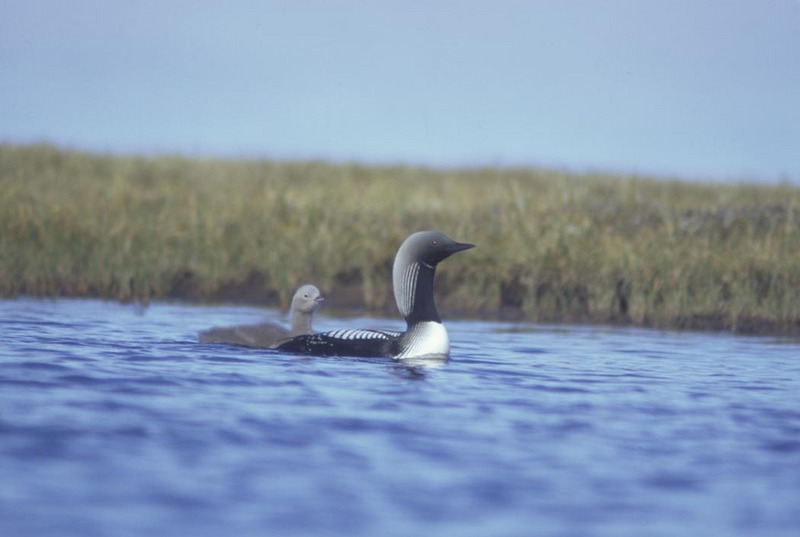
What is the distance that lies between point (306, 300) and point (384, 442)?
333 centimetres

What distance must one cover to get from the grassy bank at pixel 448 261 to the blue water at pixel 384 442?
116 inches

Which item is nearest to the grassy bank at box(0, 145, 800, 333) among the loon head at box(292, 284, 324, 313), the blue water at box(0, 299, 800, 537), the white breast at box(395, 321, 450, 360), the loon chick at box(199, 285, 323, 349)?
the blue water at box(0, 299, 800, 537)

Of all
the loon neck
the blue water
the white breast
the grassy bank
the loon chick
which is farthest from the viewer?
the grassy bank

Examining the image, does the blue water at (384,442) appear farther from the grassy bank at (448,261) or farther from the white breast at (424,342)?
the grassy bank at (448,261)

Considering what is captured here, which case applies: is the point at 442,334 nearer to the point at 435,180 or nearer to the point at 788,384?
the point at 788,384

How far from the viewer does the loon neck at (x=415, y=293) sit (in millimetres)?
8156

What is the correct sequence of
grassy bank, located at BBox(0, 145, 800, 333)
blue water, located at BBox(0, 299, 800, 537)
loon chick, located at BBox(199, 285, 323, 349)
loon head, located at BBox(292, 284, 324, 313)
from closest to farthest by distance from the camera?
blue water, located at BBox(0, 299, 800, 537)
loon chick, located at BBox(199, 285, 323, 349)
loon head, located at BBox(292, 284, 324, 313)
grassy bank, located at BBox(0, 145, 800, 333)

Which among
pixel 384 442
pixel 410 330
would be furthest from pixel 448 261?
pixel 384 442

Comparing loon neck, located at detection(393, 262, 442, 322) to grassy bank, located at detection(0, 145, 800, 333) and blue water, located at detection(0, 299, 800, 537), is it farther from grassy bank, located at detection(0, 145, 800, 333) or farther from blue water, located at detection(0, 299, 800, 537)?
grassy bank, located at detection(0, 145, 800, 333)

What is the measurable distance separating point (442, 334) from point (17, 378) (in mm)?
2716

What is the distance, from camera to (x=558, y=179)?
77.7ft

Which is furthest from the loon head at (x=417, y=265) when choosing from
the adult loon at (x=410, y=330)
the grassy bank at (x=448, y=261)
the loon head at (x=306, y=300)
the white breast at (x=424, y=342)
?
the grassy bank at (x=448, y=261)

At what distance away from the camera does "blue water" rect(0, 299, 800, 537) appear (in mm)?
4398

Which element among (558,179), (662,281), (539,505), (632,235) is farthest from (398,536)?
(558,179)
